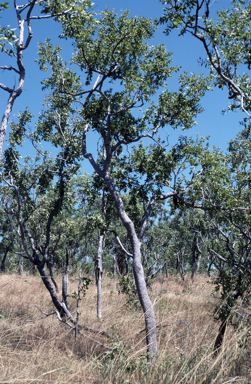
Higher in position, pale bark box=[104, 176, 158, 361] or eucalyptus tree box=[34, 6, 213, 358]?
eucalyptus tree box=[34, 6, 213, 358]

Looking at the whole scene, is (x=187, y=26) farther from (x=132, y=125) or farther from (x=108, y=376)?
(x=108, y=376)

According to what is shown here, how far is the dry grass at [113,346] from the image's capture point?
339 cm

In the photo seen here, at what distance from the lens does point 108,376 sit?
12.5 feet

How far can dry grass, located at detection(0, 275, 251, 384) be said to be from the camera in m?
3.39

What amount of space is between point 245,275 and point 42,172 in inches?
259

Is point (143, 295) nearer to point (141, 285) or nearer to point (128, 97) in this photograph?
point (141, 285)

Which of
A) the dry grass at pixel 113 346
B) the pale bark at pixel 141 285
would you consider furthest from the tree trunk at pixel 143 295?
the dry grass at pixel 113 346

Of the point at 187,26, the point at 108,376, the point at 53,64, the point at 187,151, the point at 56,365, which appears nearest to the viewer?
the point at 108,376

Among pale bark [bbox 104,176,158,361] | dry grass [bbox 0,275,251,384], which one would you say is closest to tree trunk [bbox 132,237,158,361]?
pale bark [bbox 104,176,158,361]

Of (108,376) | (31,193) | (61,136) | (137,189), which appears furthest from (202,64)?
(31,193)

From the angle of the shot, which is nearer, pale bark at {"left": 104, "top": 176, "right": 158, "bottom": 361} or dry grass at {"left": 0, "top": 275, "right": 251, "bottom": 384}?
dry grass at {"left": 0, "top": 275, "right": 251, "bottom": 384}

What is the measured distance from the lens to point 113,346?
4938 mm

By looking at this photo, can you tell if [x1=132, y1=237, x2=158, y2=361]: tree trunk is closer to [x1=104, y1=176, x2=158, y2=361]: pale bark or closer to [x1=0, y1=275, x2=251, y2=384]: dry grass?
[x1=104, y1=176, x2=158, y2=361]: pale bark

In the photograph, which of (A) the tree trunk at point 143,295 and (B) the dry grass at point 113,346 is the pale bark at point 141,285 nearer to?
(A) the tree trunk at point 143,295
